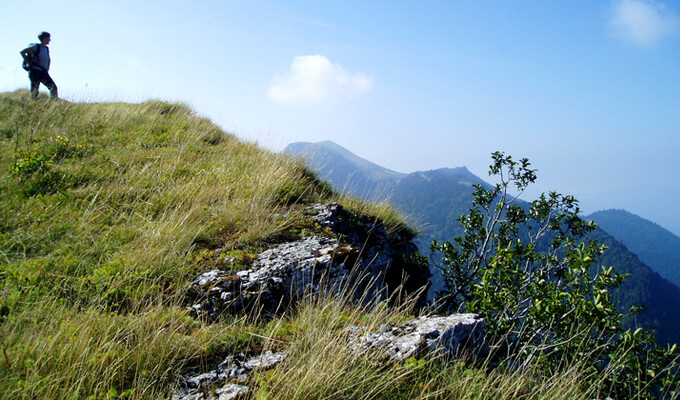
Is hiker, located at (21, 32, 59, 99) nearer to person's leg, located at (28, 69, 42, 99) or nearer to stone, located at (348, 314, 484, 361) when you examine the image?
person's leg, located at (28, 69, 42, 99)

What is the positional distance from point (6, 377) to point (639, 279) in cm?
21165

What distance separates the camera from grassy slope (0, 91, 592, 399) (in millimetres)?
2479

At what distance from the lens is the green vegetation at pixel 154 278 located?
97.7 inches

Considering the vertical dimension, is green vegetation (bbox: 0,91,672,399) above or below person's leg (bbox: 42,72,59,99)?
below

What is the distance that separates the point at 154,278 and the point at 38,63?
39.0 feet

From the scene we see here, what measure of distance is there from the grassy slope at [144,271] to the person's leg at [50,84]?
2.66 m

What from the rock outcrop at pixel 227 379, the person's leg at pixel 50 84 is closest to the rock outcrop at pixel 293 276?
the rock outcrop at pixel 227 379

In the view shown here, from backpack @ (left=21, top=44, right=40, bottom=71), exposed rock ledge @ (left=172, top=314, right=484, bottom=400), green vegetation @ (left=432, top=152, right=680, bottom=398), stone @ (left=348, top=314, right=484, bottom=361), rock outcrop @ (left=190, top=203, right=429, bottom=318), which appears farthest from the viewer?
backpack @ (left=21, top=44, right=40, bottom=71)

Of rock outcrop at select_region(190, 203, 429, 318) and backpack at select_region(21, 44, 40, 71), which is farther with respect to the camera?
backpack at select_region(21, 44, 40, 71)

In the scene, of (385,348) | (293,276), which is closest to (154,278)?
(293,276)

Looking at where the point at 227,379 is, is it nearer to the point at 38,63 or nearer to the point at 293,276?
the point at 293,276

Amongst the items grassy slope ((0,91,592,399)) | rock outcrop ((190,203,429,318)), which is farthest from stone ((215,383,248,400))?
rock outcrop ((190,203,429,318))

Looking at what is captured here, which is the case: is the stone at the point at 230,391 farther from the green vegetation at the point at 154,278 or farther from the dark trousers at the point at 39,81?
the dark trousers at the point at 39,81

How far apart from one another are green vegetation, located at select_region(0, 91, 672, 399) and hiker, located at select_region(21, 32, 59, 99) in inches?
Result: 118
